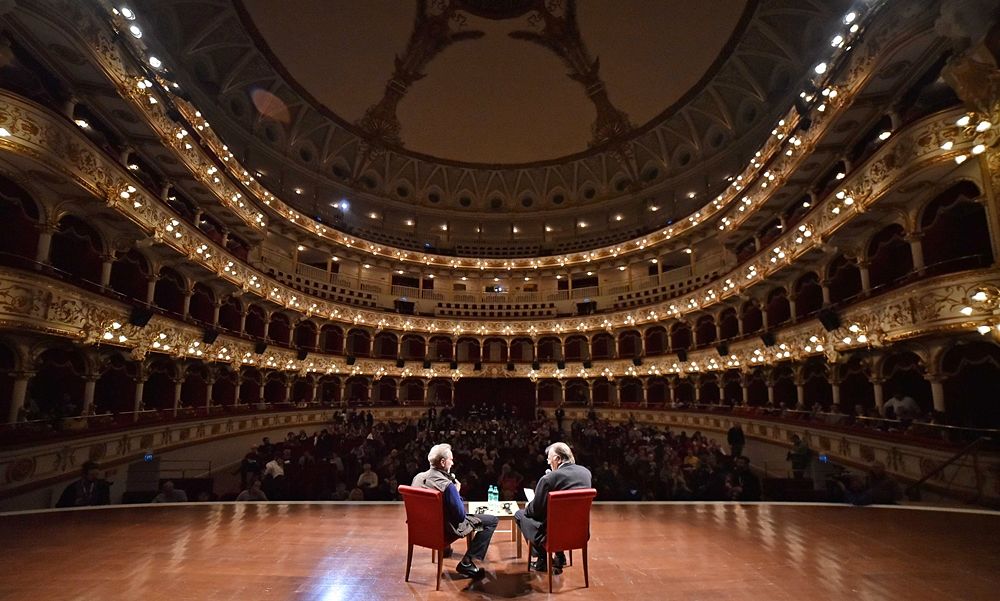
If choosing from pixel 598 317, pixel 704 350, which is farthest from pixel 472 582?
pixel 598 317

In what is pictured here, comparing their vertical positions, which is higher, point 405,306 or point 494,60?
point 494,60

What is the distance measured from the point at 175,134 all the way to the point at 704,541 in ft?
58.0

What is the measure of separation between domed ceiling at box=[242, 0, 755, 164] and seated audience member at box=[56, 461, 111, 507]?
22.0m

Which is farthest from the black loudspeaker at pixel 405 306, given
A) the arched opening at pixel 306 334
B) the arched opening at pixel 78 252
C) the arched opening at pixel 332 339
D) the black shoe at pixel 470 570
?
the black shoe at pixel 470 570

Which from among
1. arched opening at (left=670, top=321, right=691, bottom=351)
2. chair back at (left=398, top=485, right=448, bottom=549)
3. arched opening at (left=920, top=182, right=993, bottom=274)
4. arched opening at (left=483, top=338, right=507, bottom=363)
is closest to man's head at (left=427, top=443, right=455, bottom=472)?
chair back at (left=398, top=485, right=448, bottom=549)

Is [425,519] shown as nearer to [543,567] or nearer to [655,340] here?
[543,567]

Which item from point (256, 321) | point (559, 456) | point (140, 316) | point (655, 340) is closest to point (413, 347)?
point (256, 321)

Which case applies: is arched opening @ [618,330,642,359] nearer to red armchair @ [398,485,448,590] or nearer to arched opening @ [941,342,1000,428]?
arched opening @ [941,342,1000,428]

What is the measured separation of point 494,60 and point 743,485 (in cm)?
A: 2592

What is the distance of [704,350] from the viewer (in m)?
22.9

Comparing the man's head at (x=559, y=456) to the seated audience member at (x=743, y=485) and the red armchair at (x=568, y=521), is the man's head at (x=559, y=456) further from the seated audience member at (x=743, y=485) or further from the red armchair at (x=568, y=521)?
the seated audience member at (x=743, y=485)

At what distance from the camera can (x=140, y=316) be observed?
482 inches

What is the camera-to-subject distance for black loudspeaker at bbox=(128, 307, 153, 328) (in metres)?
12.1

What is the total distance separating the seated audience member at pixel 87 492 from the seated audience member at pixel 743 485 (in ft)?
38.1
